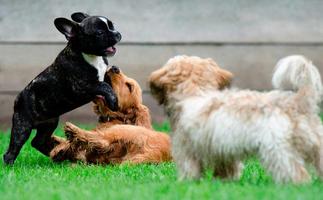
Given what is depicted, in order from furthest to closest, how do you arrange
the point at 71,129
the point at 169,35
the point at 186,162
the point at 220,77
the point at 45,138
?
the point at 169,35, the point at 45,138, the point at 71,129, the point at 220,77, the point at 186,162

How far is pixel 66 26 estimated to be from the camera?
30.8ft

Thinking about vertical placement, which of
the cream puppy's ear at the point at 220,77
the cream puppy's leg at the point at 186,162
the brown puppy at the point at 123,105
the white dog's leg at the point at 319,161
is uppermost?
the cream puppy's ear at the point at 220,77

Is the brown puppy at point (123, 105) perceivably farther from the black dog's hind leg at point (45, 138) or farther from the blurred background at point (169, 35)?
the blurred background at point (169, 35)

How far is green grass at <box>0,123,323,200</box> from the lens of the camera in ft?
20.7

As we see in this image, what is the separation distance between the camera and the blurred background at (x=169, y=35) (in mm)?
13695

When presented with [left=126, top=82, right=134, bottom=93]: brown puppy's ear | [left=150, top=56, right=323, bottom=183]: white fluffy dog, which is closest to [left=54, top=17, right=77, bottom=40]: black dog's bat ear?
[left=126, top=82, right=134, bottom=93]: brown puppy's ear

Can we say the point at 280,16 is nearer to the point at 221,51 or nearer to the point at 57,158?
the point at 221,51

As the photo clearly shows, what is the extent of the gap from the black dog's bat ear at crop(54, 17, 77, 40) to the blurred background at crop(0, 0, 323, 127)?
430 cm

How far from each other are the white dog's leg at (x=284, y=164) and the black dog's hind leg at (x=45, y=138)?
3.77 meters

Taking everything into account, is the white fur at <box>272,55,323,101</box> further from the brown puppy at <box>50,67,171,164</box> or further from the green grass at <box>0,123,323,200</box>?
the brown puppy at <box>50,67,171,164</box>

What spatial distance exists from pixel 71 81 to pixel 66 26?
0.59 metres

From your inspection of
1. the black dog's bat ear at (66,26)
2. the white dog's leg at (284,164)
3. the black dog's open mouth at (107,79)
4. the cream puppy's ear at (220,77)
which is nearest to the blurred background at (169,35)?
the black dog's open mouth at (107,79)

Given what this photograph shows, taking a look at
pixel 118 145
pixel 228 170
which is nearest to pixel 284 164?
pixel 228 170

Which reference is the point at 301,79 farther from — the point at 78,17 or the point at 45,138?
the point at 45,138
